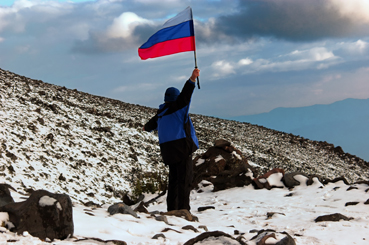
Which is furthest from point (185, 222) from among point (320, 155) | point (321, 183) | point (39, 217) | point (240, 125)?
point (240, 125)

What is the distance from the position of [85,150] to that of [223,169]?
4610 mm

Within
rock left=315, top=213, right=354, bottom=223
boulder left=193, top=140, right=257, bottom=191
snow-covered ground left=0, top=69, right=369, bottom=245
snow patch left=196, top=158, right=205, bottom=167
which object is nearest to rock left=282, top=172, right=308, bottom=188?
snow-covered ground left=0, top=69, right=369, bottom=245

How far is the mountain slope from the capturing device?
32.4ft

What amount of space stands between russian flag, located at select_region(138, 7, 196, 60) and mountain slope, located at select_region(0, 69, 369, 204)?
3971mm

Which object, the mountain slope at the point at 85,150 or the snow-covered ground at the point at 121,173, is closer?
the snow-covered ground at the point at 121,173

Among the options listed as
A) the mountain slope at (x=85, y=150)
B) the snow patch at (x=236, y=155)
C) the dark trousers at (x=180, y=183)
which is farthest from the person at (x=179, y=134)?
the snow patch at (x=236, y=155)

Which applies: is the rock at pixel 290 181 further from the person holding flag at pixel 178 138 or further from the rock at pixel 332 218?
the person holding flag at pixel 178 138

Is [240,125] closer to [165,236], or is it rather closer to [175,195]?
[175,195]

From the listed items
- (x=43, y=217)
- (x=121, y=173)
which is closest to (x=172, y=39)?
(x=43, y=217)

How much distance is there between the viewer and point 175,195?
22.3 ft

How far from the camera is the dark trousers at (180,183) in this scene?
6.49 meters

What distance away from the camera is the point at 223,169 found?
1078 centimetres

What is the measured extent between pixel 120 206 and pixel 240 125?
21.8m

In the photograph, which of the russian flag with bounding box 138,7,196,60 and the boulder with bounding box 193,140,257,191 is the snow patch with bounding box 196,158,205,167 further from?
the russian flag with bounding box 138,7,196,60
